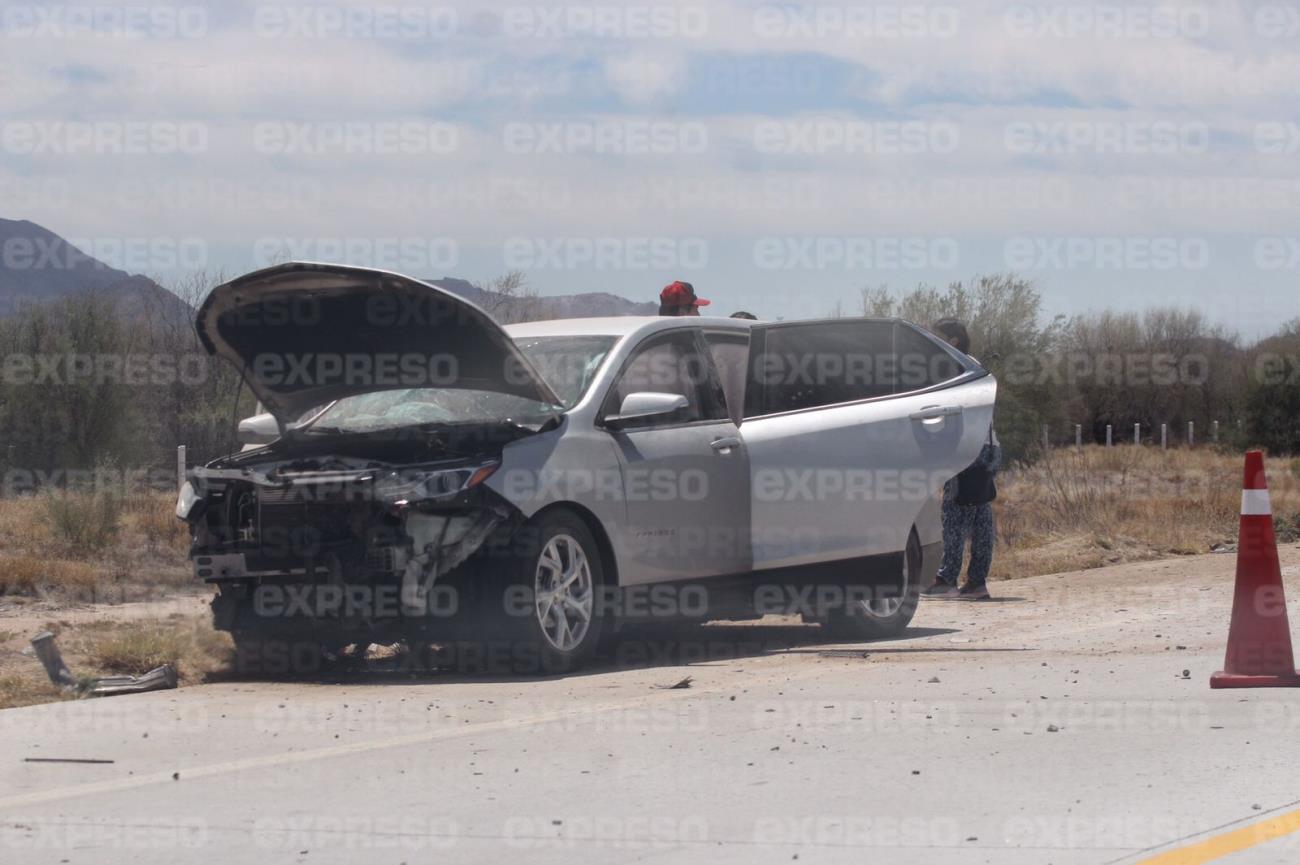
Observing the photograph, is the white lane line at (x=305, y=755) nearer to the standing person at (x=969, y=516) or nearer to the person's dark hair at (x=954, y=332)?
the standing person at (x=969, y=516)

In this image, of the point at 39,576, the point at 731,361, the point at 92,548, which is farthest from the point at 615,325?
the point at 92,548

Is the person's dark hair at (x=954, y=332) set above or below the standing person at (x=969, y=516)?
above

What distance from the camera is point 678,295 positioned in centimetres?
1266

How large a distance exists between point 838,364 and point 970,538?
3.20 metres

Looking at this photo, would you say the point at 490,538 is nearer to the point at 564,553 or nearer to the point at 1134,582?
the point at 564,553

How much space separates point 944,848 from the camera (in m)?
5.14

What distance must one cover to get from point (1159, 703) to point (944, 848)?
2.86 metres

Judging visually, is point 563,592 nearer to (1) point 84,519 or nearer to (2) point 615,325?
(2) point 615,325

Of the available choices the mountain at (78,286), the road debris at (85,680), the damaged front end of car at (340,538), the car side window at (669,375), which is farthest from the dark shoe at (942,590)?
the mountain at (78,286)

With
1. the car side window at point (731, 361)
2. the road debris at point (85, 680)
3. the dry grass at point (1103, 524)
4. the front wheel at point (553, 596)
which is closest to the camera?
the front wheel at point (553, 596)

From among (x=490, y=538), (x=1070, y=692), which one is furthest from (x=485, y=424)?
(x=1070, y=692)

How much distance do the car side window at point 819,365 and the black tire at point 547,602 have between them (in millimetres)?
1753

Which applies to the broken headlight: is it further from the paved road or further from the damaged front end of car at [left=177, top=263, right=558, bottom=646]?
the paved road

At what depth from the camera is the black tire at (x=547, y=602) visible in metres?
8.51
